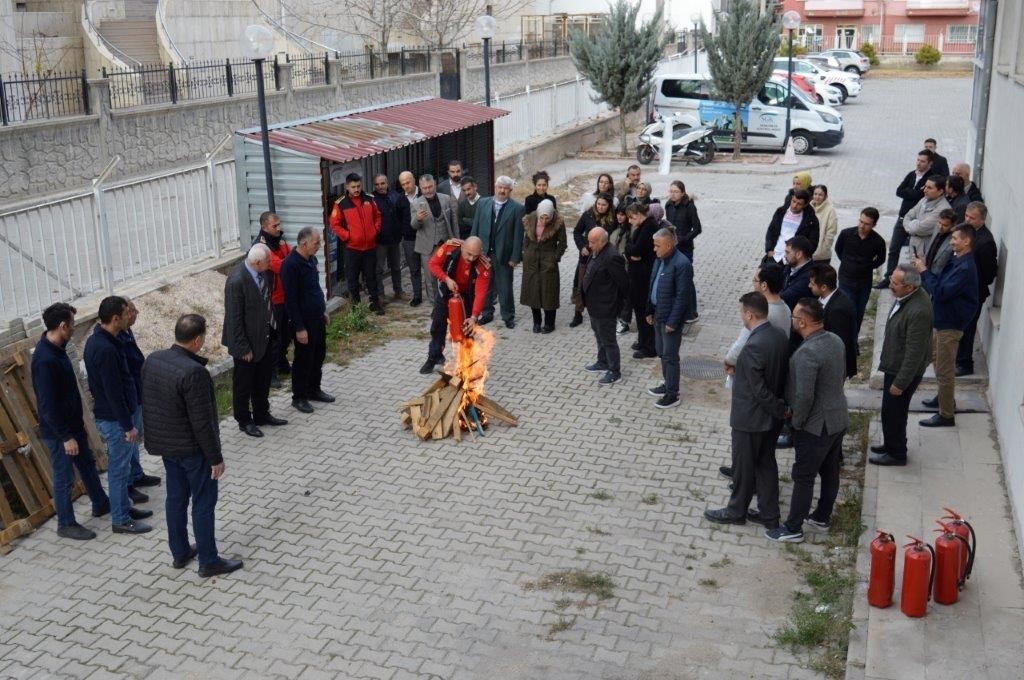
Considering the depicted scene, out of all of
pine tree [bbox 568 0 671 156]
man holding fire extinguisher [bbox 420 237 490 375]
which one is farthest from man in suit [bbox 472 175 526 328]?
pine tree [bbox 568 0 671 156]

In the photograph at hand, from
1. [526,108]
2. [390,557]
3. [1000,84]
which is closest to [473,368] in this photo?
[390,557]

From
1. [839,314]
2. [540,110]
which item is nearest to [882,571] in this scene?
[839,314]

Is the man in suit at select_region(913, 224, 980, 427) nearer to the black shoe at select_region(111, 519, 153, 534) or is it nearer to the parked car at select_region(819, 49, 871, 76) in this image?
the black shoe at select_region(111, 519, 153, 534)

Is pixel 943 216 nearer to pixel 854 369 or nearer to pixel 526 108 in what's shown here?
pixel 854 369

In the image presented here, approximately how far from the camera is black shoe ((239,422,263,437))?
9.17 m

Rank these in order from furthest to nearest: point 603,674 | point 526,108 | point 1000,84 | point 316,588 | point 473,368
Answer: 1. point 526,108
2. point 1000,84
3. point 473,368
4. point 316,588
5. point 603,674

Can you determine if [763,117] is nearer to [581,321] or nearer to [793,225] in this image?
[581,321]

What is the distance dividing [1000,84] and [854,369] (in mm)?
6696

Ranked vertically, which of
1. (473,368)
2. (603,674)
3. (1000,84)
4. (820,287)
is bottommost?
(603,674)

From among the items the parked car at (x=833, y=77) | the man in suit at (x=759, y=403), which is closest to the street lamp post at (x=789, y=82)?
the parked car at (x=833, y=77)

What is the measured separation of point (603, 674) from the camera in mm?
5773

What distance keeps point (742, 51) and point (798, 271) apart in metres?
16.1

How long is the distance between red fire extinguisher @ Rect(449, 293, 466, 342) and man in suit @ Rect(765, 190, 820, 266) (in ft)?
12.4

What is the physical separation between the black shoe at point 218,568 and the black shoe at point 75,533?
110 cm
